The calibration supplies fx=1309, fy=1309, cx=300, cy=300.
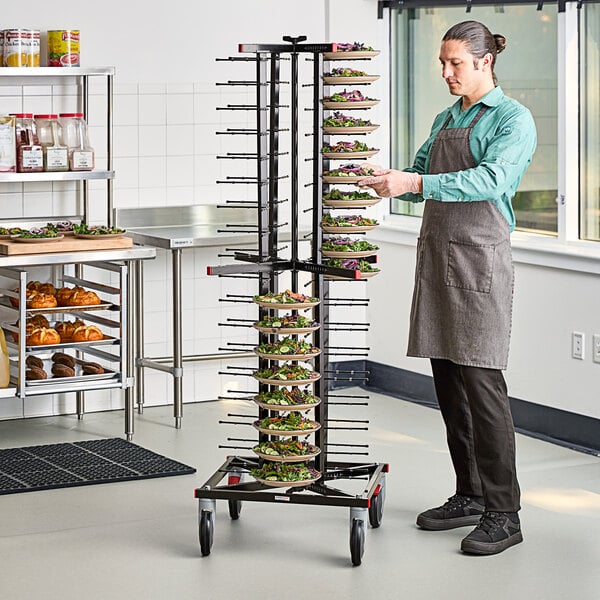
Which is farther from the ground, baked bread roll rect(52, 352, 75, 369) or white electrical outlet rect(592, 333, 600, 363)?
white electrical outlet rect(592, 333, 600, 363)

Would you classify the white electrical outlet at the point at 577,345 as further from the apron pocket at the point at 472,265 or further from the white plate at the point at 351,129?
the white plate at the point at 351,129

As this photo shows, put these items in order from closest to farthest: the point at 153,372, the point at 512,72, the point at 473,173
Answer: the point at 473,173
the point at 512,72
the point at 153,372

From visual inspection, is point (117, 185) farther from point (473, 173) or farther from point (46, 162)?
point (473, 173)

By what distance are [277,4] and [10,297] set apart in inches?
81.5

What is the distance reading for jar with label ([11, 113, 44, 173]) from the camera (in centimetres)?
554

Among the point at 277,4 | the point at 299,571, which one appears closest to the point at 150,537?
the point at 299,571

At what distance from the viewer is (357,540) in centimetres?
394

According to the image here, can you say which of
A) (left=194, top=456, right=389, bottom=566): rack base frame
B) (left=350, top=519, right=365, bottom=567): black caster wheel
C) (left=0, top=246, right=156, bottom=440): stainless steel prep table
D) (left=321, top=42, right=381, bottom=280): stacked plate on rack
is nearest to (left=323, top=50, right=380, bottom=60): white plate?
(left=321, top=42, right=381, bottom=280): stacked plate on rack

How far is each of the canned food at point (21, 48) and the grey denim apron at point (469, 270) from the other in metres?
2.28

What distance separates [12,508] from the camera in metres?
4.61

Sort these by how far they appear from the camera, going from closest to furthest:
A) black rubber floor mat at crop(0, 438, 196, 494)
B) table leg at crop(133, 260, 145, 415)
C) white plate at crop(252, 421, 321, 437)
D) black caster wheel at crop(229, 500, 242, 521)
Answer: white plate at crop(252, 421, 321, 437), black caster wheel at crop(229, 500, 242, 521), black rubber floor mat at crop(0, 438, 196, 494), table leg at crop(133, 260, 145, 415)

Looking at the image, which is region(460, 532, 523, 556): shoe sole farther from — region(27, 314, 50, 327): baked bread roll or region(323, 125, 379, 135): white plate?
region(27, 314, 50, 327): baked bread roll

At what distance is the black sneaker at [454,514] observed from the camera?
431cm

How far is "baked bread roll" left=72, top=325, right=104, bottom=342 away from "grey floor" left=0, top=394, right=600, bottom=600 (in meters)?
0.69
